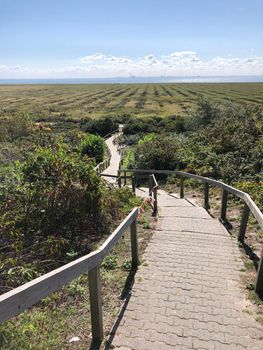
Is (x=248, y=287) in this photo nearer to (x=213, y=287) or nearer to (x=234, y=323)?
(x=213, y=287)

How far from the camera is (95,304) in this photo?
11.3 feet

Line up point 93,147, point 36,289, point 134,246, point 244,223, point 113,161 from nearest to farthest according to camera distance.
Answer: point 36,289 → point 134,246 → point 244,223 → point 113,161 → point 93,147

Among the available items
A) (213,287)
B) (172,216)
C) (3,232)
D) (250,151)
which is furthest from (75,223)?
(250,151)

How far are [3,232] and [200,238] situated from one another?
372 centimetres

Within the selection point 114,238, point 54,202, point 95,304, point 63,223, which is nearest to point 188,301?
point 114,238

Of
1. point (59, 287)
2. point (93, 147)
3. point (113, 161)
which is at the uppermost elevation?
point (59, 287)

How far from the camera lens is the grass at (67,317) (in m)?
3.29

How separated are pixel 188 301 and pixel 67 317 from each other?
59.0 inches

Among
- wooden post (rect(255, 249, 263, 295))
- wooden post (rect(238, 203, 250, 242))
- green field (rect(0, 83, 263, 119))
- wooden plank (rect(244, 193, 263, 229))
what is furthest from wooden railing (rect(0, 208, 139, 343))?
green field (rect(0, 83, 263, 119))

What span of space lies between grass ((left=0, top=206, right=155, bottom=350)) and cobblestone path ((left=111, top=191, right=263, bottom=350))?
0.73 ft

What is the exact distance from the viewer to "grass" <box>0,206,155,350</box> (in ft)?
10.8

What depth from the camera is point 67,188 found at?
24.0 feet

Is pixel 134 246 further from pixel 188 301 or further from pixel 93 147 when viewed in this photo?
pixel 93 147

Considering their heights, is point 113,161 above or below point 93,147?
below
